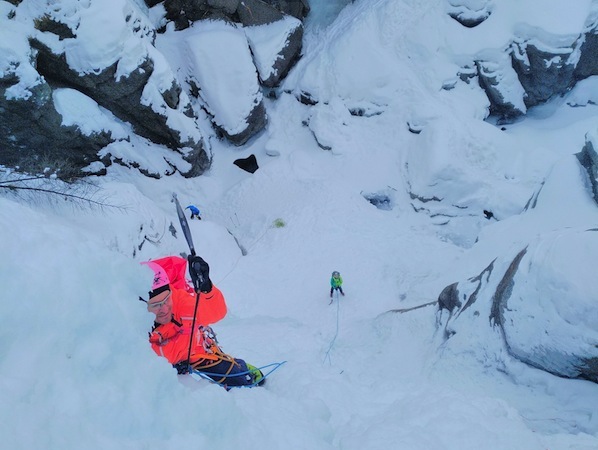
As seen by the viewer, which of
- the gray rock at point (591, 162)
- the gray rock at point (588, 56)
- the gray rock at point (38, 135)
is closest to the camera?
the gray rock at point (591, 162)

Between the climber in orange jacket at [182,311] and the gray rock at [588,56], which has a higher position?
the gray rock at [588,56]

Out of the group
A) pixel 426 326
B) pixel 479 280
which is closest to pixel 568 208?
pixel 479 280

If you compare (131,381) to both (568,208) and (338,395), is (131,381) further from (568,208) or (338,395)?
(568,208)

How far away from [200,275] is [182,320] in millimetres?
506

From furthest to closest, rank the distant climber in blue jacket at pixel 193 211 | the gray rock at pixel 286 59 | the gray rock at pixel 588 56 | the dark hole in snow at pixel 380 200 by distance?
the gray rock at pixel 286 59 < the gray rock at pixel 588 56 < the dark hole in snow at pixel 380 200 < the distant climber in blue jacket at pixel 193 211

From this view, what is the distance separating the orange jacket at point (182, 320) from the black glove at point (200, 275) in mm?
76

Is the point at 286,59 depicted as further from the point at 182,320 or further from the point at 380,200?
the point at 182,320

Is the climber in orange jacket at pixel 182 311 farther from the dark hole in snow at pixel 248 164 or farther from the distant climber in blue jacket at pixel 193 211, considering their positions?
the dark hole in snow at pixel 248 164

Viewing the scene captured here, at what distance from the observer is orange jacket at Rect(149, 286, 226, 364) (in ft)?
13.5

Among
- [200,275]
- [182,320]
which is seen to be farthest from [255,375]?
[200,275]

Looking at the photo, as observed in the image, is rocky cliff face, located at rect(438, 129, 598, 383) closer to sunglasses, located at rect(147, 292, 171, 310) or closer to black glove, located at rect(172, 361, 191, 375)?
black glove, located at rect(172, 361, 191, 375)

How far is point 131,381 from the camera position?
2430mm

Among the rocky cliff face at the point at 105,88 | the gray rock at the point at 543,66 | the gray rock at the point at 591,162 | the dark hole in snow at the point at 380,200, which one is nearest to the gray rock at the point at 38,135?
the rocky cliff face at the point at 105,88

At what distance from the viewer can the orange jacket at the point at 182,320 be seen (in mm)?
4117
